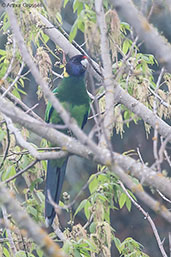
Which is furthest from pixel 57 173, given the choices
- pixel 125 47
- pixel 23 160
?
pixel 125 47

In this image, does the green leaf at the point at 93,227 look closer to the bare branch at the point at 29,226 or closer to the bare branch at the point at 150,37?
the bare branch at the point at 29,226

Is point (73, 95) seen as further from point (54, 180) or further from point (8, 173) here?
point (8, 173)

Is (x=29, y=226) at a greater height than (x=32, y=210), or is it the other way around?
(x=29, y=226)

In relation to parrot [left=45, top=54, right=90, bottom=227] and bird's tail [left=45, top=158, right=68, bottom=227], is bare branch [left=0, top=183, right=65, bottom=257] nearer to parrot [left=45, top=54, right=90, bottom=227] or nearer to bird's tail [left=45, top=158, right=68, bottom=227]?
bird's tail [left=45, top=158, right=68, bottom=227]

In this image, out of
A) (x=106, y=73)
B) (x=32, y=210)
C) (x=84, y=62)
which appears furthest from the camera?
(x=84, y=62)

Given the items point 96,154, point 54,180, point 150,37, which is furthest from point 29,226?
point 54,180

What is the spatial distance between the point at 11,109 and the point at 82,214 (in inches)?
139

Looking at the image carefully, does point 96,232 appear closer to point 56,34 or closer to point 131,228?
point 56,34

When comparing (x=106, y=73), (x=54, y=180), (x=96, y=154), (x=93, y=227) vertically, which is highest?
(x=106, y=73)

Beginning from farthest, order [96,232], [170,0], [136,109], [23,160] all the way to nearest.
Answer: [136,109], [23,160], [96,232], [170,0]

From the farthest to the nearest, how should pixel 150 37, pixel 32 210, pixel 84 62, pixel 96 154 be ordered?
pixel 84 62
pixel 32 210
pixel 96 154
pixel 150 37

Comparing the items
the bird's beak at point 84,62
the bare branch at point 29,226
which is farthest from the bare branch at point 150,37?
the bird's beak at point 84,62

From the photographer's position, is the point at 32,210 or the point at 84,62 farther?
the point at 84,62

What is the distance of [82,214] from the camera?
5.54 metres
